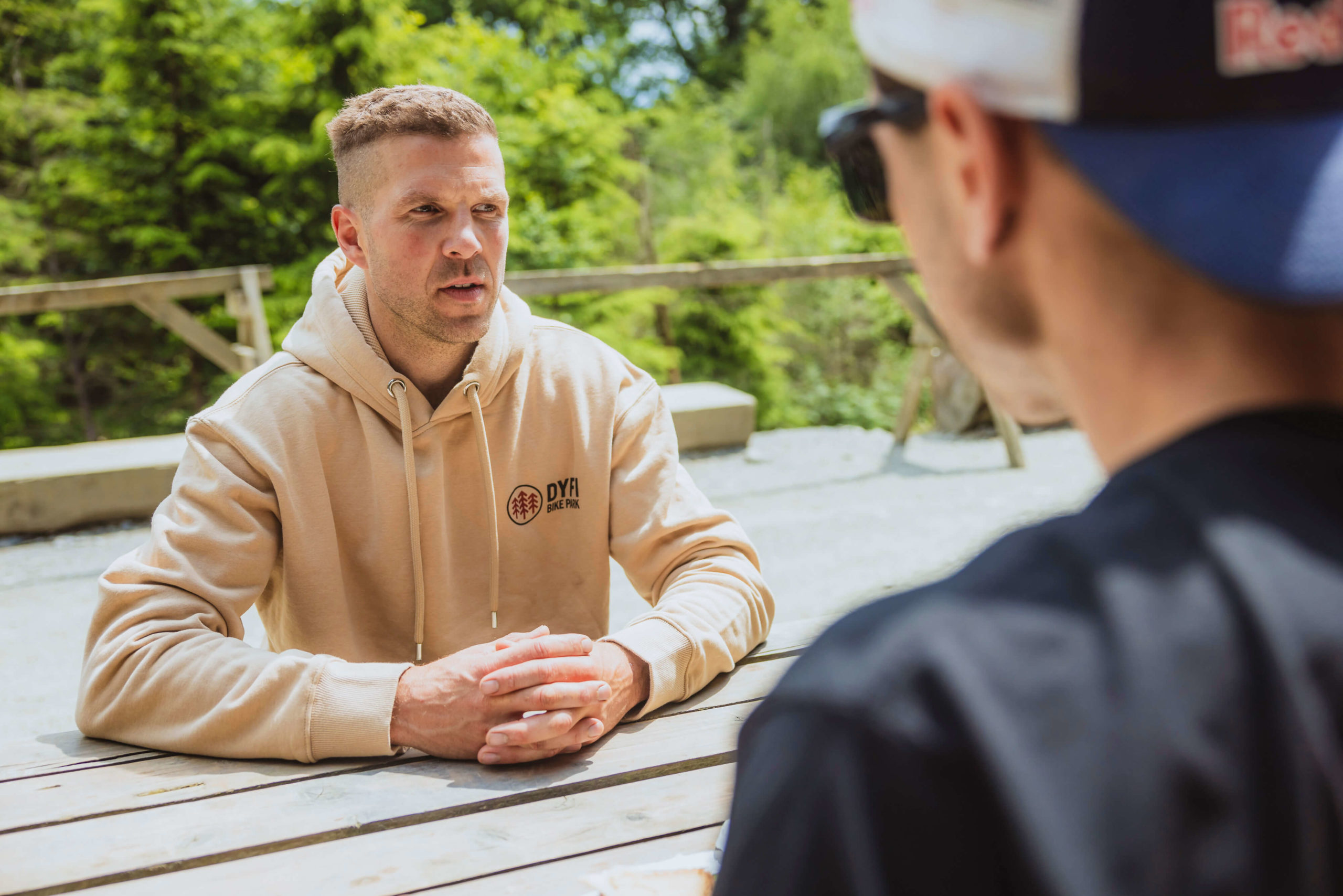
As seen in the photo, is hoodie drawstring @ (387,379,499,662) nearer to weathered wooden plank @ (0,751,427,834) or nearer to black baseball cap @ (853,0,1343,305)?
weathered wooden plank @ (0,751,427,834)

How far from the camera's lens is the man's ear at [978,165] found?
509mm

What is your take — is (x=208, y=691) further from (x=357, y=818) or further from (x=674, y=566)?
(x=674, y=566)

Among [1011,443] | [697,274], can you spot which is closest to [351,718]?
[697,274]

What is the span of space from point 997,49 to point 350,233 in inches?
78.2

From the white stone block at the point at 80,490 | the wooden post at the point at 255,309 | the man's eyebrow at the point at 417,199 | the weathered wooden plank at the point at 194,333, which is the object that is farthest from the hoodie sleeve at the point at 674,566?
the wooden post at the point at 255,309

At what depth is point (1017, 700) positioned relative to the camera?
16.4 inches

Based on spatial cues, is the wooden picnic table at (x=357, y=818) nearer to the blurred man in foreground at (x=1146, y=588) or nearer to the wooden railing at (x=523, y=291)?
the blurred man in foreground at (x=1146, y=588)

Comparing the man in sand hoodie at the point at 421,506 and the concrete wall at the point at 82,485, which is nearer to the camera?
the man in sand hoodie at the point at 421,506

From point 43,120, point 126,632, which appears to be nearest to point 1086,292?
point 126,632

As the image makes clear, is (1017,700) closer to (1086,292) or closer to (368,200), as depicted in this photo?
(1086,292)

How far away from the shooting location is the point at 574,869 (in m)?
1.20

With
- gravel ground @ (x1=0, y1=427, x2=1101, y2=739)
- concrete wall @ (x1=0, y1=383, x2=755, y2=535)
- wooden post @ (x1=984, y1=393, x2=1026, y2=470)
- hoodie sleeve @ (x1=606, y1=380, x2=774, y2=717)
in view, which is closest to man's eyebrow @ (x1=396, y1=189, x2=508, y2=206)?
hoodie sleeve @ (x1=606, y1=380, x2=774, y2=717)

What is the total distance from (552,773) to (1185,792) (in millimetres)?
1151

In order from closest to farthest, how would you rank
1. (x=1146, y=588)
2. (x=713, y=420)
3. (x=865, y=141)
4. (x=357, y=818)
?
(x=1146, y=588), (x=865, y=141), (x=357, y=818), (x=713, y=420)
